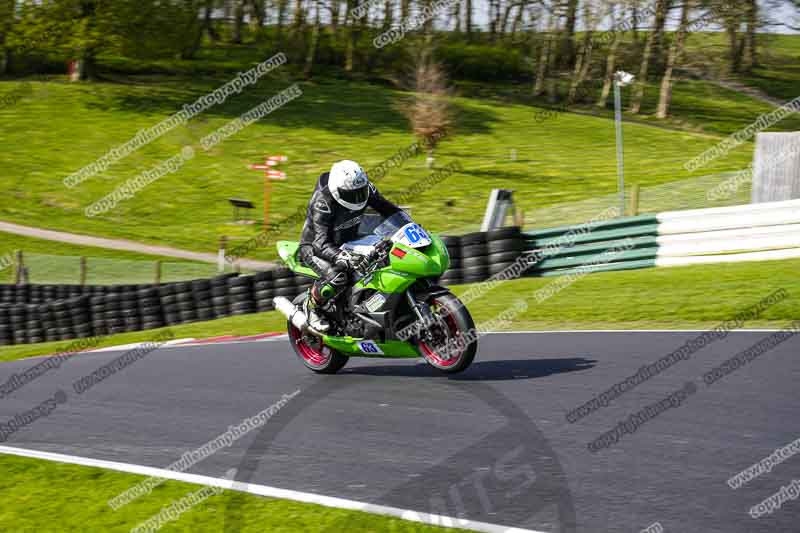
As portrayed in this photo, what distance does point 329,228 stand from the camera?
8.62 meters

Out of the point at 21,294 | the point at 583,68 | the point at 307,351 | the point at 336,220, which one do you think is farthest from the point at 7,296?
the point at 583,68

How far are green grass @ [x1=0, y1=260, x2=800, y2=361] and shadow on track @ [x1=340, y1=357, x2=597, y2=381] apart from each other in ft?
8.51

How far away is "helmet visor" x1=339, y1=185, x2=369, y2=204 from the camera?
335 inches

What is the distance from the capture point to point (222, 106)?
5394 centimetres

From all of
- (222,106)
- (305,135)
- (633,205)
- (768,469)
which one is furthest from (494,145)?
(768,469)

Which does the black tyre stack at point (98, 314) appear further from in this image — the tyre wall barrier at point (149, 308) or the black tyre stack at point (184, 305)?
the black tyre stack at point (184, 305)

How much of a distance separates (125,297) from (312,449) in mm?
12831

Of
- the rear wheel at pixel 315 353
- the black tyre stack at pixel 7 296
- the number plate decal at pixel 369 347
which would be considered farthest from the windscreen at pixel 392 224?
the black tyre stack at pixel 7 296

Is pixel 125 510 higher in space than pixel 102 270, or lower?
higher

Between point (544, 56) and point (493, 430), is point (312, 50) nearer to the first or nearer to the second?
point (544, 56)

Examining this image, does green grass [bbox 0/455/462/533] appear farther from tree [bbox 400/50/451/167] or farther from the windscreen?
tree [bbox 400/50/451/167]

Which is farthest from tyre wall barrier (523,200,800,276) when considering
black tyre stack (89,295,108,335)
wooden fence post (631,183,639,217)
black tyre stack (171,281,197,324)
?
black tyre stack (89,295,108,335)

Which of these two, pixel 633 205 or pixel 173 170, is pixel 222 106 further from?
pixel 633 205

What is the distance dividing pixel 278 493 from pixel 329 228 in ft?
11.8
